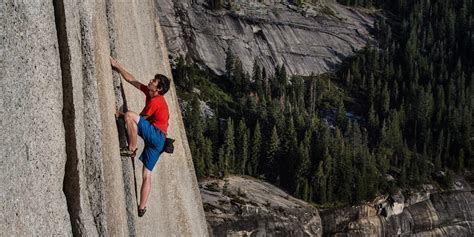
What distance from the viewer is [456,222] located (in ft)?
423

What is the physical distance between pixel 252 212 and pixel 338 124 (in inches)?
2626

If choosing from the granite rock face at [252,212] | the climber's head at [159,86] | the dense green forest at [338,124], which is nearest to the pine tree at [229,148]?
the dense green forest at [338,124]

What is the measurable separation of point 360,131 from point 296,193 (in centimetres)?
3609

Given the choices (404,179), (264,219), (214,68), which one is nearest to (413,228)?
(404,179)

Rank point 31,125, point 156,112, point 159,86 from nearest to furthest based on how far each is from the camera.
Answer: point 31,125 → point 156,112 → point 159,86

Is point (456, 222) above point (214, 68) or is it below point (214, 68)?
below

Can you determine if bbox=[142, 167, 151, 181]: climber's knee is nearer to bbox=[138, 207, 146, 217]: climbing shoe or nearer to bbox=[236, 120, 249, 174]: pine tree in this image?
bbox=[138, 207, 146, 217]: climbing shoe

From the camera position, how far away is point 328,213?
119m

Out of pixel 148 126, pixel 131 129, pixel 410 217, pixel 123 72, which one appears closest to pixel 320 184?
pixel 410 217

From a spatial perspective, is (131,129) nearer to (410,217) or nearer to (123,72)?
(123,72)

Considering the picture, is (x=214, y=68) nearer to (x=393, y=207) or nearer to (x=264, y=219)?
(x=393, y=207)

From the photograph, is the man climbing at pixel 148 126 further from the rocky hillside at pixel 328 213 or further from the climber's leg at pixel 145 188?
the rocky hillside at pixel 328 213

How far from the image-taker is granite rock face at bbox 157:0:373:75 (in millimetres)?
179625

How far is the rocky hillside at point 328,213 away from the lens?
101 meters
